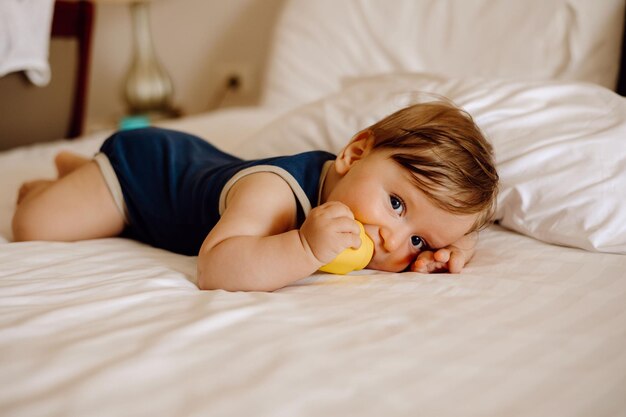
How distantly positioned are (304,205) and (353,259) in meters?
0.12

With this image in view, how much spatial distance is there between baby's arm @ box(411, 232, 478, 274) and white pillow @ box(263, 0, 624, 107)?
0.74 metres

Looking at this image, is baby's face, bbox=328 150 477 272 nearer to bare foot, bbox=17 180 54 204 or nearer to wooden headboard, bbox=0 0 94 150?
bare foot, bbox=17 180 54 204

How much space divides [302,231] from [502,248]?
36 cm

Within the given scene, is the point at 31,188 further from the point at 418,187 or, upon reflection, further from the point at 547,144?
the point at 547,144

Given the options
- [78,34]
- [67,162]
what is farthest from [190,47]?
[67,162]

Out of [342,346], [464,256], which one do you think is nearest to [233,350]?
[342,346]

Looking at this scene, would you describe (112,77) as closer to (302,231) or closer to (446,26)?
(446,26)

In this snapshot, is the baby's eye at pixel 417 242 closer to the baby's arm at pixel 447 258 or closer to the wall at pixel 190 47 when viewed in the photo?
the baby's arm at pixel 447 258

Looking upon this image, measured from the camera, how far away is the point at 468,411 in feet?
1.54

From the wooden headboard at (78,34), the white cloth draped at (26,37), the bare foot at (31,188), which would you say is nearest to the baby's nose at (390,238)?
the bare foot at (31,188)

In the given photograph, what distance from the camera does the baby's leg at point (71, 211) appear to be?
3.33 ft

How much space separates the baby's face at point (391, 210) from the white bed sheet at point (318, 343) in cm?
5

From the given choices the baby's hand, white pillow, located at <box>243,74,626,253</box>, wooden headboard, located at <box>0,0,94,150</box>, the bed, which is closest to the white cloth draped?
wooden headboard, located at <box>0,0,94,150</box>

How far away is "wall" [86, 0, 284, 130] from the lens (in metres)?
2.50
